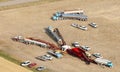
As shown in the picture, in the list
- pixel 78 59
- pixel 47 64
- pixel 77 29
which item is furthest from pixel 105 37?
pixel 47 64

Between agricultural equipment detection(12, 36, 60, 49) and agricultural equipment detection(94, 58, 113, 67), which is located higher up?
agricultural equipment detection(12, 36, 60, 49)

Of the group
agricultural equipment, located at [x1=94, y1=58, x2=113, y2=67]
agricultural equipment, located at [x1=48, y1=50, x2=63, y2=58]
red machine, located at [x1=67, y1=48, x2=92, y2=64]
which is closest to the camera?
agricultural equipment, located at [x1=94, y1=58, x2=113, y2=67]

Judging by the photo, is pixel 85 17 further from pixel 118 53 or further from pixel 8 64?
pixel 8 64

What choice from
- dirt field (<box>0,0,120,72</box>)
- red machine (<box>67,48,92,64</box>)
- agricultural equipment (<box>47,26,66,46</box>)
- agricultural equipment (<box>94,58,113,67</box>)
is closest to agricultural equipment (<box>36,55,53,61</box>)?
dirt field (<box>0,0,120,72</box>)

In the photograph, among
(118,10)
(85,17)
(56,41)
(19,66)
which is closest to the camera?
(19,66)

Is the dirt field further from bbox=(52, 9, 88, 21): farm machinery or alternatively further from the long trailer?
bbox=(52, 9, 88, 21): farm machinery

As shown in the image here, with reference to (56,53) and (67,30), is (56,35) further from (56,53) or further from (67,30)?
(56,53)
